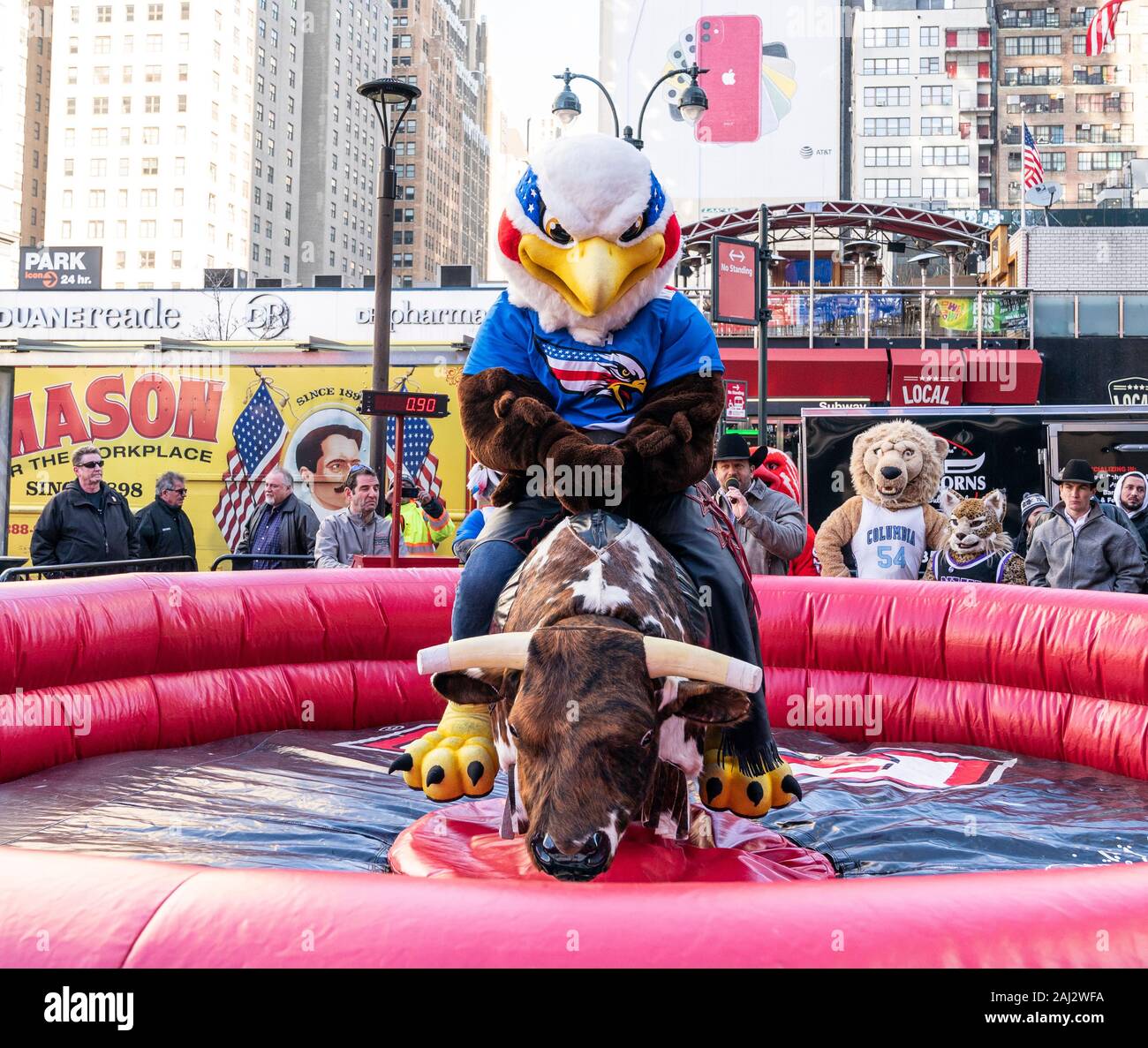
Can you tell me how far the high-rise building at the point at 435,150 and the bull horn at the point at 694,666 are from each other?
114986 millimetres

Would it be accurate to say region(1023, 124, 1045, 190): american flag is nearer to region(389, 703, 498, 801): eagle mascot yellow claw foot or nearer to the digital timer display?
the digital timer display

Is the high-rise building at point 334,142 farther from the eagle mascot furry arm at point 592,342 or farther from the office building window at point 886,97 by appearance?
the eagle mascot furry arm at point 592,342

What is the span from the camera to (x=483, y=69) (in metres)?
173

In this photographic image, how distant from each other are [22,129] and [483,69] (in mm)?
92170

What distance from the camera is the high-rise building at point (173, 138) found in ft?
294

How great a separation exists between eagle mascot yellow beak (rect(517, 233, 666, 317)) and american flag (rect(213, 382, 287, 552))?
490 inches

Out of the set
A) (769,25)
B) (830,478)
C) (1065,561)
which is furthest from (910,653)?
(769,25)

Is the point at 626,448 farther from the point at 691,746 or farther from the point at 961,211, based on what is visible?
the point at 961,211

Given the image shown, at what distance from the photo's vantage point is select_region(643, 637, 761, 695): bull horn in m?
2.89

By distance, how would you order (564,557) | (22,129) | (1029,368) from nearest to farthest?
(564,557) → (1029,368) → (22,129)

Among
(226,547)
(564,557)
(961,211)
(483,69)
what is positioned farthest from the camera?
(483,69)

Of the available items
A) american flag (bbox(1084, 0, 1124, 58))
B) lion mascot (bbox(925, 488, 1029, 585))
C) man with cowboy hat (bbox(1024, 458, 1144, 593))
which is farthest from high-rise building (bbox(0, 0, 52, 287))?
man with cowboy hat (bbox(1024, 458, 1144, 593))

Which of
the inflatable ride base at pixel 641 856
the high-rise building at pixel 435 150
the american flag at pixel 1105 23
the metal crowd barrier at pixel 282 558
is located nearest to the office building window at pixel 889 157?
A: the high-rise building at pixel 435 150

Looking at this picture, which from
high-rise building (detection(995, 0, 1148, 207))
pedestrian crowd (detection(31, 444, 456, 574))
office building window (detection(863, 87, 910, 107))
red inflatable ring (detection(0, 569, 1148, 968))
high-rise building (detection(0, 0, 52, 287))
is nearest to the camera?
red inflatable ring (detection(0, 569, 1148, 968))
